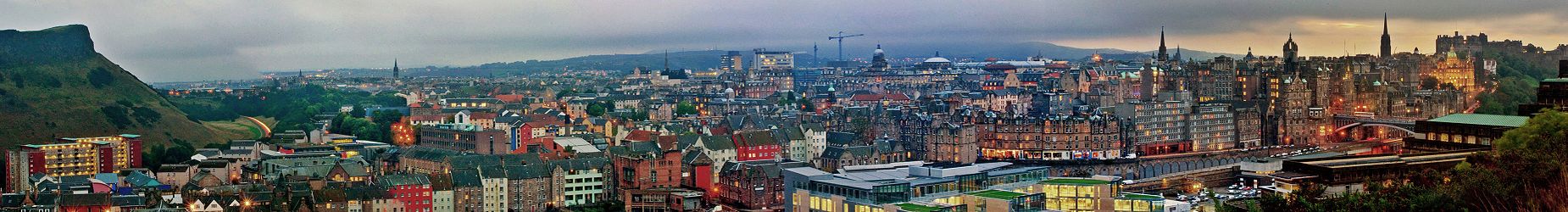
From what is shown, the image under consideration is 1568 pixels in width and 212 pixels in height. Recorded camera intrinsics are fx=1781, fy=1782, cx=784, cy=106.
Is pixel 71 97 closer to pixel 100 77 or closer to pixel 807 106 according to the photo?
pixel 100 77

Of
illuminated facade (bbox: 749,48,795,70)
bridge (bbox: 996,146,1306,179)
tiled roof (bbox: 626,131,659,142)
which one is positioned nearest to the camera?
bridge (bbox: 996,146,1306,179)

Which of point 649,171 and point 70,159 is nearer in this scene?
point 649,171

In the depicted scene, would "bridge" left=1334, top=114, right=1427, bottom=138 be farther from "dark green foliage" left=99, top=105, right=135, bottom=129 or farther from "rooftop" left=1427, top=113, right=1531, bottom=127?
"dark green foliage" left=99, top=105, right=135, bottom=129

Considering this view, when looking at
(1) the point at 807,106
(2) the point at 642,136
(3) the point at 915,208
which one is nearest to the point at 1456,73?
(1) the point at 807,106

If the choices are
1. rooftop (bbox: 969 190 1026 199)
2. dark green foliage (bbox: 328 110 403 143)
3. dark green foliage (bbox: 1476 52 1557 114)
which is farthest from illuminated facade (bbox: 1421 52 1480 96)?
rooftop (bbox: 969 190 1026 199)

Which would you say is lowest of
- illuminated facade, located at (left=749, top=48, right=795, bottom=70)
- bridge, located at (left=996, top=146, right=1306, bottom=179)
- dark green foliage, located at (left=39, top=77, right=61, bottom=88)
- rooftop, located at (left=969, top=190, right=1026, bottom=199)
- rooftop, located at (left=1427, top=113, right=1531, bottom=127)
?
bridge, located at (left=996, top=146, right=1306, bottom=179)

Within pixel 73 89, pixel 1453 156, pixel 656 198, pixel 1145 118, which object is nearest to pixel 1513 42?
pixel 1145 118

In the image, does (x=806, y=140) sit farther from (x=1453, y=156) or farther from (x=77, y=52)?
(x=77, y=52)
